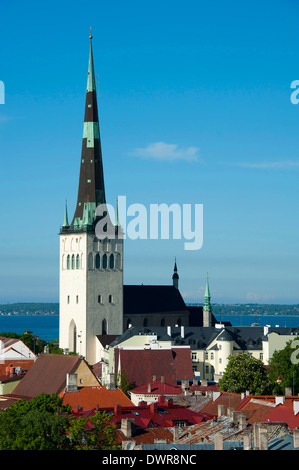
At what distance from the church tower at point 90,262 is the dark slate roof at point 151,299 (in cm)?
444

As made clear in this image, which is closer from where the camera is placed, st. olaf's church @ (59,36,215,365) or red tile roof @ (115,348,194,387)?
red tile roof @ (115,348,194,387)

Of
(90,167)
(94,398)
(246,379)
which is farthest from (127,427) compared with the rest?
(90,167)

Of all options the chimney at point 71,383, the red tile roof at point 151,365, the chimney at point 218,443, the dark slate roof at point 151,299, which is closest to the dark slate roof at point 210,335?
the red tile roof at point 151,365

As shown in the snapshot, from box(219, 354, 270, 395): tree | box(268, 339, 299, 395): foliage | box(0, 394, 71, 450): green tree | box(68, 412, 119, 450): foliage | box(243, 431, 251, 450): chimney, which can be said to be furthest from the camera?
box(268, 339, 299, 395): foliage

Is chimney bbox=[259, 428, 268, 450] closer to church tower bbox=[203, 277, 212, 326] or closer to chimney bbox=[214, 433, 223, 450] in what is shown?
chimney bbox=[214, 433, 223, 450]

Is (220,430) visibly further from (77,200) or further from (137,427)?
(77,200)

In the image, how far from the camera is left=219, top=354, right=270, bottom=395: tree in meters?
78.5

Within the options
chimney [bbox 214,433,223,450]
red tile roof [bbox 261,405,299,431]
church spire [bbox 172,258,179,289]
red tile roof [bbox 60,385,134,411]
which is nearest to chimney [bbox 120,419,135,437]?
red tile roof [bbox 261,405,299,431]

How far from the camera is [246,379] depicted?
7975 centimetres

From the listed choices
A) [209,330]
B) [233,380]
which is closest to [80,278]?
[209,330]

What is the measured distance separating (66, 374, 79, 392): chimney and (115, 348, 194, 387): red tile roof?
62.8ft

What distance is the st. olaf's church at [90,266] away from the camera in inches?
4685

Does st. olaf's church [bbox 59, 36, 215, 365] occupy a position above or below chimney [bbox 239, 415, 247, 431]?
above
